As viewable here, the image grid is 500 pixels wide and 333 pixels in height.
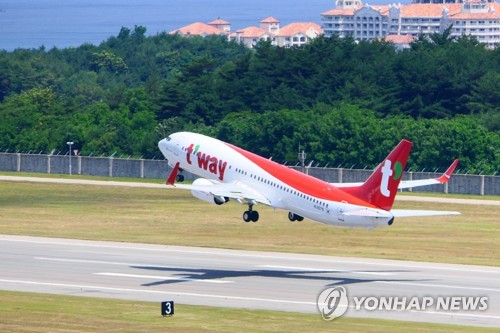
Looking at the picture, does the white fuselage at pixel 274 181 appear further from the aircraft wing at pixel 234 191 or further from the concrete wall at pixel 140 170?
the concrete wall at pixel 140 170

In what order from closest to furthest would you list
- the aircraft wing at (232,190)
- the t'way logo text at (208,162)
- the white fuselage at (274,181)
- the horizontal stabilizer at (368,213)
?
the horizontal stabilizer at (368,213)
the white fuselage at (274,181)
the aircraft wing at (232,190)
the t'way logo text at (208,162)

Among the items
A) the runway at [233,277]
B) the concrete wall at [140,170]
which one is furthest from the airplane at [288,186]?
the concrete wall at [140,170]

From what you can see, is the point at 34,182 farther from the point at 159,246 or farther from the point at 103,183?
the point at 159,246

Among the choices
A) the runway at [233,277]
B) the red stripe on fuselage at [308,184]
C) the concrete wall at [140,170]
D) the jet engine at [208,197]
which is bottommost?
the runway at [233,277]

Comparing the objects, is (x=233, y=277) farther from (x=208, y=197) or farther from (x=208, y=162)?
(x=208, y=162)

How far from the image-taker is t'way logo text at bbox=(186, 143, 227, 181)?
298ft

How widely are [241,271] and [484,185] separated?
67.1 meters

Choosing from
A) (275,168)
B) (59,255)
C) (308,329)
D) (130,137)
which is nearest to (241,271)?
(275,168)

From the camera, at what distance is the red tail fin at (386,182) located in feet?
246

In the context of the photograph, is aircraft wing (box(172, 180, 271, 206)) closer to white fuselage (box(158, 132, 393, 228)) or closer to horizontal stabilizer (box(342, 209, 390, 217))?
white fuselage (box(158, 132, 393, 228))

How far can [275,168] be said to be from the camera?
285ft

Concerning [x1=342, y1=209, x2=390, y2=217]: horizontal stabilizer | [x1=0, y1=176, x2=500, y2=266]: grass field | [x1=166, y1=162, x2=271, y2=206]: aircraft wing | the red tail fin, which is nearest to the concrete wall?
[x1=0, y1=176, x2=500, y2=266]: grass field

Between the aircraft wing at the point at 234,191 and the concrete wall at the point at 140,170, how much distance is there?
60768mm

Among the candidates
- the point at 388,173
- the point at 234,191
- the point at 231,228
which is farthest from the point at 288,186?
the point at 231,228
